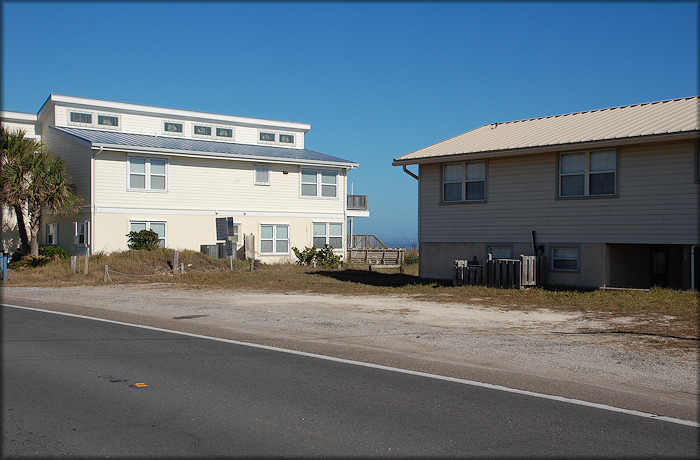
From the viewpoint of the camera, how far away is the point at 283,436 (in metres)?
6.27

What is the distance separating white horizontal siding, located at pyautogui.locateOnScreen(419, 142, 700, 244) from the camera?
62.2 ft

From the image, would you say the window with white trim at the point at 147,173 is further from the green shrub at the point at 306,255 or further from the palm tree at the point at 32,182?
the green shrub at the point at 306,255

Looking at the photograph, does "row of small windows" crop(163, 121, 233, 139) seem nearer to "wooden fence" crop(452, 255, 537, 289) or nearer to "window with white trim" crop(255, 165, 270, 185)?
"window with white trim" crop(255, 165, 270, 185)

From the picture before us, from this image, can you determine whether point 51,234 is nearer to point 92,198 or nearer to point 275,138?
point 92,198

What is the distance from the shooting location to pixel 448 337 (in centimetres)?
1234

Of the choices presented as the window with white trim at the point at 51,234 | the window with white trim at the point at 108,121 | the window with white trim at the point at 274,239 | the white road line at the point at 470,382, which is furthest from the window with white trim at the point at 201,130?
the white road line at the point at 470,382

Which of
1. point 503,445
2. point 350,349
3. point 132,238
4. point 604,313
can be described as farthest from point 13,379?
point 132,238

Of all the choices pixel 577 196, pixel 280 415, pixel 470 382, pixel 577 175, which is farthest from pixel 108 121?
pixel 280 415

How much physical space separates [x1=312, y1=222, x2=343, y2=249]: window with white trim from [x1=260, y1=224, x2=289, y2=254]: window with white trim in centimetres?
173

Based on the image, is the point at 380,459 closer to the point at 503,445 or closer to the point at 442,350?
the point at 503,445

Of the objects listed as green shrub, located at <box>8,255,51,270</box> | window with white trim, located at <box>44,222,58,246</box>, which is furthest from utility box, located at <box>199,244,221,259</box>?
window with white trim, located at <box>44,222,58,246</box>

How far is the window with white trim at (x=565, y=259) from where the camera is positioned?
2136 cm

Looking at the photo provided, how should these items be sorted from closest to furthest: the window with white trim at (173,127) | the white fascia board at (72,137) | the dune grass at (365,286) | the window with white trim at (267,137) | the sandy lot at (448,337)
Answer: the sandy lot at (448,337) → the dune grass at (365,286) → the white fascia board at (72,137) → the window with white trim at (173,127) → the window with white trim at (267,137)

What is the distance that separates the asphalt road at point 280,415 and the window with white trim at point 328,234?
1081 inches
